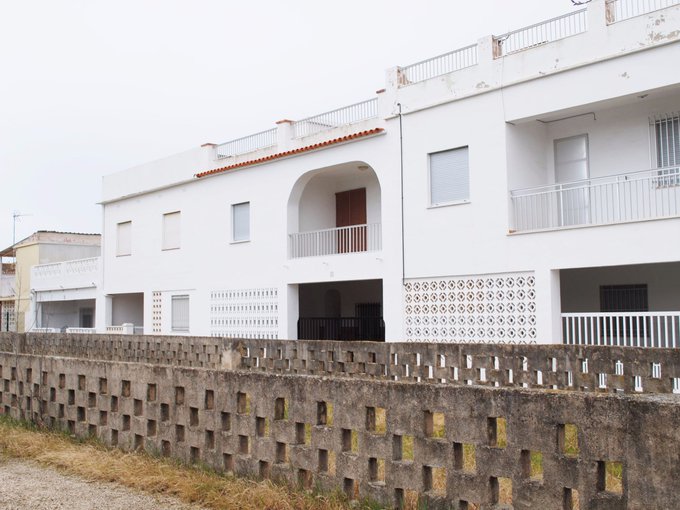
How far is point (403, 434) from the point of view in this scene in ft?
15.2

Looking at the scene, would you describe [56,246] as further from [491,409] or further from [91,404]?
[491,409]

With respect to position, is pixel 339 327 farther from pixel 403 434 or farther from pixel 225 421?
pixel 403 434

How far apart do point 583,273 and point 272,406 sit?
13.4 meters

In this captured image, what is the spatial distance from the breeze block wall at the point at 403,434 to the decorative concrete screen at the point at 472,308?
8.34 metres

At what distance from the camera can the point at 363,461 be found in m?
4.82

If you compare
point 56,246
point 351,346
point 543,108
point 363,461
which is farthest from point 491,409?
point 56,246

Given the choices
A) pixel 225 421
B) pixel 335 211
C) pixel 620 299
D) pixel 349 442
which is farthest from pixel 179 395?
pixel 335 211

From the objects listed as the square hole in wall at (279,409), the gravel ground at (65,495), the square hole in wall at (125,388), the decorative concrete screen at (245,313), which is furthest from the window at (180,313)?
the square hole in wall at (279,409)

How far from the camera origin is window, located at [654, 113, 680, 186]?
15000 millimetres

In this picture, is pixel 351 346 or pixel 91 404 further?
pixel 351 346

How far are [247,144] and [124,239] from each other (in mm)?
7656

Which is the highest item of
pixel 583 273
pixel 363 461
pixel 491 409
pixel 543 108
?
pixel 543 108

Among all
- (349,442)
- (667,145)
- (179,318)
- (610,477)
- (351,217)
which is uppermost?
(667,145)

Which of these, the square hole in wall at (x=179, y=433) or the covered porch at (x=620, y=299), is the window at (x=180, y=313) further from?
the square hole in wall at (x=179, y=433)
